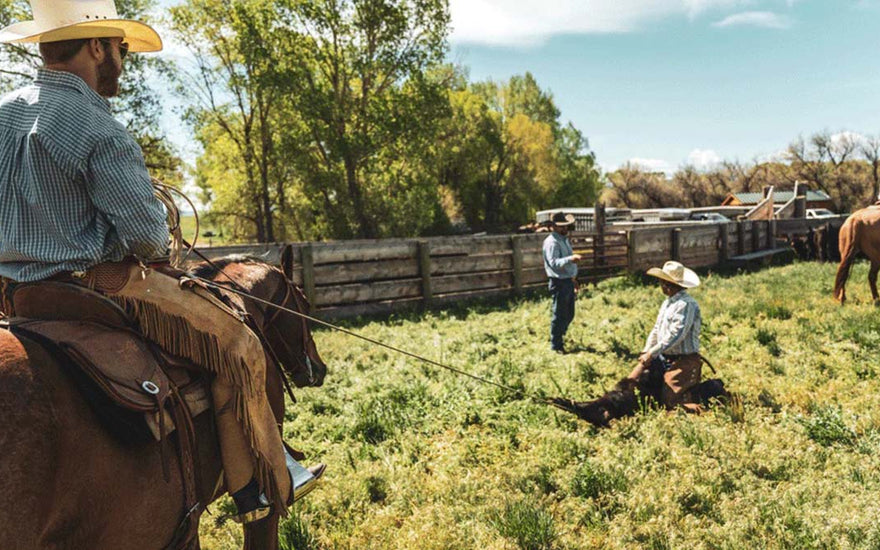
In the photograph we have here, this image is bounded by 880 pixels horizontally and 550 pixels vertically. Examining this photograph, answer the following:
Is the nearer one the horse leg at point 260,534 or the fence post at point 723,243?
the horse leg at point 260,534

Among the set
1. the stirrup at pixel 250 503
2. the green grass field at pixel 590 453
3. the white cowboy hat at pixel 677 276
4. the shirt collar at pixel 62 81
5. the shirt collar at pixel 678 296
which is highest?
the shirt collar at pixel 62 81

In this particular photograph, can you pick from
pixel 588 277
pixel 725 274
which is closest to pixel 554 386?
pixel 588 277

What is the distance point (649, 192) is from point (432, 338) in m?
68.2

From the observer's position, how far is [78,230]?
2273 millimetres

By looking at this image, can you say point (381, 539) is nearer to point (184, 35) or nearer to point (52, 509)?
point (52, 509)

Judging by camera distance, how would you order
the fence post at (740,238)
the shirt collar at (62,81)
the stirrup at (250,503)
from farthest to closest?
the fence post at (740,238) < the stirrup at (250,503) < the shirt collar at (62,81)

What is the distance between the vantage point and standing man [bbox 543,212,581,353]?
27.7ft

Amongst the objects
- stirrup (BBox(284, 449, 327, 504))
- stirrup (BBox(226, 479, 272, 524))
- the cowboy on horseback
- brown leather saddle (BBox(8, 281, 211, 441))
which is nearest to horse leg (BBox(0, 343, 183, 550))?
brown leather saddle (BBox(8, 281, 211, 441))

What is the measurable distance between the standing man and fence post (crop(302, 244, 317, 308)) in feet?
17.1

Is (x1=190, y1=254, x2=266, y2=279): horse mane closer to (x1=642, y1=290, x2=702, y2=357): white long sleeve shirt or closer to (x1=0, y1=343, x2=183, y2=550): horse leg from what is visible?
(x1=0, y1=343, x2=183, y2=550): horse leg

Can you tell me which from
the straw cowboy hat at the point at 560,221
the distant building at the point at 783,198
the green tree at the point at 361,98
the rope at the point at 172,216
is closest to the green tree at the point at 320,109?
the green tree at the point at 361,98

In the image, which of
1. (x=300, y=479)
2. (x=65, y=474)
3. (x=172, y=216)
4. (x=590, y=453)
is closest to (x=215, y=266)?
(x=172, y=216)

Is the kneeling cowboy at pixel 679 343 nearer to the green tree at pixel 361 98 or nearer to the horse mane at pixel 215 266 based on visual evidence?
the horse mane at pixel 215 266

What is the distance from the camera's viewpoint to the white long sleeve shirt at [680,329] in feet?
18.9
